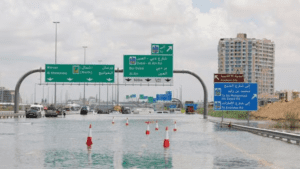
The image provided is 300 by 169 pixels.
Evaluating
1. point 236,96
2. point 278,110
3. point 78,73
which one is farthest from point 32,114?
point 278,110

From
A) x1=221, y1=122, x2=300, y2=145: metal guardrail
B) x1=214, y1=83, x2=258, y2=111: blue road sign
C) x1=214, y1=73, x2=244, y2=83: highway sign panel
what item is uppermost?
x1=214, y1=73, x2=244, y2=83: highway sign panel

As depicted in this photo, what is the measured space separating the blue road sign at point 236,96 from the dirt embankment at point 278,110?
25.2m

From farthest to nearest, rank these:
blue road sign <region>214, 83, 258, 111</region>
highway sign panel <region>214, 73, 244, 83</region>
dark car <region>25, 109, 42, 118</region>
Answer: dark car <region>25, 109, 42, 118</region>, highway sign panel <region>214, 73, 244, 83</region>, blue road sign <region>214, 83, 258, 111</region>

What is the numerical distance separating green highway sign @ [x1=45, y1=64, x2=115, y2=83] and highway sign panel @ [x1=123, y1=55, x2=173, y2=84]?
4.02 metres

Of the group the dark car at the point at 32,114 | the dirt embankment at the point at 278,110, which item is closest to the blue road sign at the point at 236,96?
the dirt embankment at the point at 278,110

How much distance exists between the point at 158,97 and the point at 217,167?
159871 millimetres

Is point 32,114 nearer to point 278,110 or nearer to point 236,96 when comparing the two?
point 236,96

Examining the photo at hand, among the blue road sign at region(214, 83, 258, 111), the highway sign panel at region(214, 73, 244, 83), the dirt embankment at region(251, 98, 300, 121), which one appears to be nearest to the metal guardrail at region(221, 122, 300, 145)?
the blue road sign at region(214, 83, 258, 111)

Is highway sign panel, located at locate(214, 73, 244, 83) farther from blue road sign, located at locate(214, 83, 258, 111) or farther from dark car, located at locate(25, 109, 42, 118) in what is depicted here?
dark car, located at locate(25, 109, 42, 118)

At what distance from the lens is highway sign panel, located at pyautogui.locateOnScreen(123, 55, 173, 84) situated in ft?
A: 198

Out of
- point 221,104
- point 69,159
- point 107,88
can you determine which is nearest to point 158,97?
point 107,88

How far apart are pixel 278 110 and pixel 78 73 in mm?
30628

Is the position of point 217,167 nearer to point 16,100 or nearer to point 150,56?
point 150,56

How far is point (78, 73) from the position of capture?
6369cm
